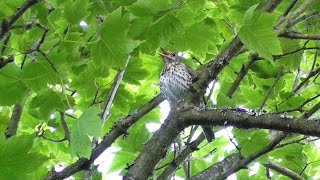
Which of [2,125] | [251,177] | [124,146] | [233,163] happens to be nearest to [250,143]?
[233,163]

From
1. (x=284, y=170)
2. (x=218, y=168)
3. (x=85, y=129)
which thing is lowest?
(x=284, y=170)

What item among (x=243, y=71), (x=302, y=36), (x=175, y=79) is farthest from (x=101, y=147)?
(x=175, y=79)

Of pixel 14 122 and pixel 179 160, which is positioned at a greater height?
pixel 14 122

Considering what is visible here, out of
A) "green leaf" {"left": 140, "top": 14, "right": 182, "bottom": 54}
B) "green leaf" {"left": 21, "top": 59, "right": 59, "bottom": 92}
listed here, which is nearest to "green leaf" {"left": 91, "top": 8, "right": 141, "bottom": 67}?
"green leaf" {"left": 140, "top": 14, "right": 182, "bottom": 54}

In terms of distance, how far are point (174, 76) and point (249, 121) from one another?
262 centimetres

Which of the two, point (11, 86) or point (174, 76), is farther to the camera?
point (174, 76)

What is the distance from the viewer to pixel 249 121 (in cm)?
176

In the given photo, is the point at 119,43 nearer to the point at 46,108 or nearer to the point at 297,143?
the point at 46,108

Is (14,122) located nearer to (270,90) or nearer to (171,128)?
(171,128)

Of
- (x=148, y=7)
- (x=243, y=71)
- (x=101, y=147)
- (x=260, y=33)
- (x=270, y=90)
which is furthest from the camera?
(x=243, y=71)

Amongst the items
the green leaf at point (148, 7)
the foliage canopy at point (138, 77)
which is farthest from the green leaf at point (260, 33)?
the green leaf at point (148, 7)

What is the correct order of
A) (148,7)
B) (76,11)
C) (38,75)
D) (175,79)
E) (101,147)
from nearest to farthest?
(76,11), (148,7), (38,75), (101,147), (175,79)

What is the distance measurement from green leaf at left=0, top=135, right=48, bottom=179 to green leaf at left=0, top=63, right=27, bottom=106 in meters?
Answer: 0.56

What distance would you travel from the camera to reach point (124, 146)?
3.12m
